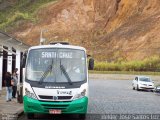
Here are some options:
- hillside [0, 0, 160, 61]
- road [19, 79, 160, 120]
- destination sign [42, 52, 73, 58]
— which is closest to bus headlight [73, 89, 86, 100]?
road [19, 79, 160, 120]

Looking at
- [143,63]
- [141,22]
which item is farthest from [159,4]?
[143,63]

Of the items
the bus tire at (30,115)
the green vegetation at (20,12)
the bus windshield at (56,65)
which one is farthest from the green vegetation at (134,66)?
the bus tire at (30,115)

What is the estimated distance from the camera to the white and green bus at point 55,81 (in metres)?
16.1

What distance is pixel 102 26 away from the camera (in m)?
93.9

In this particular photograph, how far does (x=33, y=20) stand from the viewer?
102 metres

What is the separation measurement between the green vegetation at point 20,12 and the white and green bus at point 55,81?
85.1 meters

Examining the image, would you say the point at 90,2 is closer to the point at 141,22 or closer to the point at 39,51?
the point at 141,22

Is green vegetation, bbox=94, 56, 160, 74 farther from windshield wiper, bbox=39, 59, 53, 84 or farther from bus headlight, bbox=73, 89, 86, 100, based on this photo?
bus headlight, bbox=73, 89, 86, 100

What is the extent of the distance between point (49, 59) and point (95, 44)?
7008 cm

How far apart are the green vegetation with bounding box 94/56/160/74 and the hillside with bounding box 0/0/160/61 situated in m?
2.19

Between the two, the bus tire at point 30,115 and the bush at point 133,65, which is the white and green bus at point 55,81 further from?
the bush at point 133,65

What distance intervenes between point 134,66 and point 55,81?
186 feet

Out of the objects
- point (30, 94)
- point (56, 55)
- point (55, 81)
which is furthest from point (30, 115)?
point (56, 55)

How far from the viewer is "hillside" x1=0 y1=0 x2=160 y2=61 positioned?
79.1 metres
